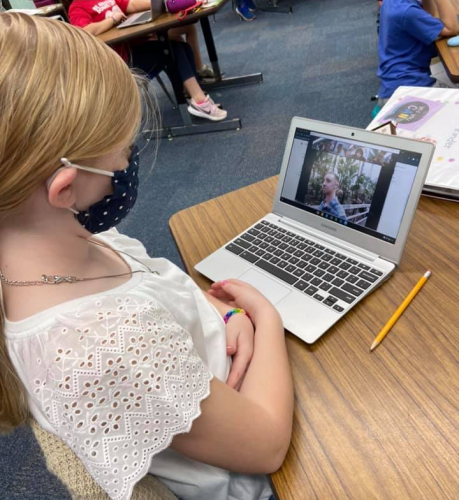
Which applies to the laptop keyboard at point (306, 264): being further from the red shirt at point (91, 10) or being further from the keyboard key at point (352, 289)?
the red shirt at point (91, 10)

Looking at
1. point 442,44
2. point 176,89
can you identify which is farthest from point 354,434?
point 176,89

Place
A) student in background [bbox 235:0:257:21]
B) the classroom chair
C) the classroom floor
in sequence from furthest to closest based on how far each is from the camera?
student in background [bbox 235:0:257:21] < the classroom floor < the classroom chair

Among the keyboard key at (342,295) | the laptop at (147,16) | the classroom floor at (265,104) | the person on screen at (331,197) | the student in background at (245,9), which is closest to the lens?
the keyboard key at (342,295)

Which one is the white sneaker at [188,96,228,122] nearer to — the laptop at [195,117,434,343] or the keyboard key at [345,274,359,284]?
the laptop at [195,117,434,343]

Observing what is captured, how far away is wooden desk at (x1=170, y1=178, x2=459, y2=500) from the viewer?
0.45 m

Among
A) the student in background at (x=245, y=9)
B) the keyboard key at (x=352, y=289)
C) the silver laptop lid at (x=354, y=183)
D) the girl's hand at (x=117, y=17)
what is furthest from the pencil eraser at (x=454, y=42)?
the student in background at (x=245, y=9)

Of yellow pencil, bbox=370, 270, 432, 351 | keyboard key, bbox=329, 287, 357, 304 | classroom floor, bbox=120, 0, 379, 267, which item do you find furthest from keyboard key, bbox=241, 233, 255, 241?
classroom floor, bbox=120, 0, 379, 267

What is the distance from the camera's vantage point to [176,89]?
295cm

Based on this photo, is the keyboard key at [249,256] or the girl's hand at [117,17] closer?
the keyboard key at [249,256]

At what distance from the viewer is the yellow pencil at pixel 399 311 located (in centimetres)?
59

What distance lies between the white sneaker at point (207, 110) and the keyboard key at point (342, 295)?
99.5 inches

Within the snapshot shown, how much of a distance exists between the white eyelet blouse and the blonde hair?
0.09 metres

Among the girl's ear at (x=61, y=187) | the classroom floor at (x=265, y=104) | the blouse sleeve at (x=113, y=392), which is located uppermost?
the girl's ear at (x=61, y=187)

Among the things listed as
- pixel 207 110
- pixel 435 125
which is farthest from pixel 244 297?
pixel 207 110
